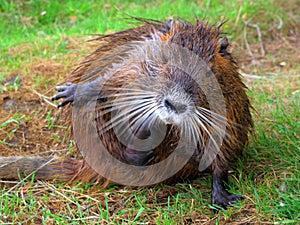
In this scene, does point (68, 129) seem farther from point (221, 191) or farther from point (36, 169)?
point (221, 191)

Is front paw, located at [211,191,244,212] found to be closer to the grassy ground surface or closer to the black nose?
the grassy ground surface

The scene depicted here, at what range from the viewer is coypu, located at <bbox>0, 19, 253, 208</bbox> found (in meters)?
2.41

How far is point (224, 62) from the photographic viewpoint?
273 cm

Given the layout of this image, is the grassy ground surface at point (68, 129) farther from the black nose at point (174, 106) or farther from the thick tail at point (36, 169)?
the black nose at point (174, 106)

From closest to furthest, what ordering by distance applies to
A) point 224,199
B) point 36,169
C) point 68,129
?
point 224,199 < point 36,169 < point 68,129

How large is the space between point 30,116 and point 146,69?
4.72ft

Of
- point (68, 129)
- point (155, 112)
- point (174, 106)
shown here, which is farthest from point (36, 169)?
point (174, 106)

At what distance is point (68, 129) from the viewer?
10.6 ft

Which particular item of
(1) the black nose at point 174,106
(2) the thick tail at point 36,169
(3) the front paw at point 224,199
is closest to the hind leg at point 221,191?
(3) the front paw at point 224,199

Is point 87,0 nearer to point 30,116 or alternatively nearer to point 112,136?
point 30,116

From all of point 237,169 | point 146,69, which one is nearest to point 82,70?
point 146,69

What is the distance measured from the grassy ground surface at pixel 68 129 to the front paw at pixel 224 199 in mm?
46

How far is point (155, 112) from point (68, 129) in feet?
3.56

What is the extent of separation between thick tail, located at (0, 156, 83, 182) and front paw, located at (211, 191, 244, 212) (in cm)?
81
